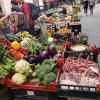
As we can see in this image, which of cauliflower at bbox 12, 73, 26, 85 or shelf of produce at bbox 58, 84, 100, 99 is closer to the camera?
shelf of produce at bbox 58, 84, 100, 99

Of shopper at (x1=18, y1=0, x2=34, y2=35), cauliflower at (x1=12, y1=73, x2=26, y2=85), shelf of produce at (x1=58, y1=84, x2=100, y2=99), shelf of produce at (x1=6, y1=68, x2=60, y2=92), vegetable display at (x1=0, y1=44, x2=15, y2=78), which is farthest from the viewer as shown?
shopper at (x1=18, y1=0, x2=34, y2=35)

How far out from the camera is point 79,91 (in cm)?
362

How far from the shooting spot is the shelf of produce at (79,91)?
358 centimetres

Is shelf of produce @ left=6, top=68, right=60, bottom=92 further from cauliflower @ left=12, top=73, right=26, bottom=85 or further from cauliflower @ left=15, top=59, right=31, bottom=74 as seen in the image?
cauliflower @ left=15, top=59, right=31, bottom=74

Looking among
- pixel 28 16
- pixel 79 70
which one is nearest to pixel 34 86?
pixel 79 70

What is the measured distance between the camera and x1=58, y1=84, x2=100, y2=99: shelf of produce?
11.7ft

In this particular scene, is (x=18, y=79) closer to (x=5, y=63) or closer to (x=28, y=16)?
(x=5, y=63)

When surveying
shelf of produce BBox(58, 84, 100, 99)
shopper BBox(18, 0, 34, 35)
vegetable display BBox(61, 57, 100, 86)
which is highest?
shopper BBox(18, 0, 34, 35)

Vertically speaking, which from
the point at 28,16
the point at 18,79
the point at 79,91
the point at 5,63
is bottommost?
the point at 79,91

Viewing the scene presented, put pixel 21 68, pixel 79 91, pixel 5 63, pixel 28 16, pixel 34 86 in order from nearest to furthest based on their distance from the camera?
1. pixel 79 91
2. pixel 34 86
3. pixel 21 68
4. pixel 5 63
5. pixel 28 16

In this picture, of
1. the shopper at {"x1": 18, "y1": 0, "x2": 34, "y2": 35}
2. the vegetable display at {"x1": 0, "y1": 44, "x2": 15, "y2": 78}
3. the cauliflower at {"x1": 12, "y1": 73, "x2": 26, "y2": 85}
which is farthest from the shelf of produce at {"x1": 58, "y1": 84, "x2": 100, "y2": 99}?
the shopper at {"x1": 18, "y1": 0, "x2": 34, "y2": 35}

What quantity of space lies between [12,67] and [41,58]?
64 centimetres

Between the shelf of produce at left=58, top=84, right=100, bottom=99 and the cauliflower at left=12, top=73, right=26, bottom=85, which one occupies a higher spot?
the cauliflower at left=12, top=73, right=26, bottom=85

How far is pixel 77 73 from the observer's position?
4125 mm
